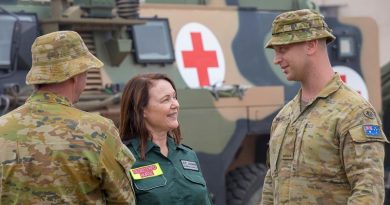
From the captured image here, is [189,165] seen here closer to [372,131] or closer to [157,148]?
[157,148]

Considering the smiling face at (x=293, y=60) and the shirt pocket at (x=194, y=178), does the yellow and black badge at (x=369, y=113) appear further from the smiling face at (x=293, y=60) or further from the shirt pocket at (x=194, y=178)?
the shirt pocket at (x=194, y=178)

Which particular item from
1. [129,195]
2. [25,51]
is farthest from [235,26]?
[129,195]

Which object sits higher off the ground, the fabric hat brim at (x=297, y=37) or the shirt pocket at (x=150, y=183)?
the fabric hat brim at (x=297, y=37)

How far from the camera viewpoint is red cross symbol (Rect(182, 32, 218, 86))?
8594 mm

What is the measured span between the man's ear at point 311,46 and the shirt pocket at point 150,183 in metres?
0.71

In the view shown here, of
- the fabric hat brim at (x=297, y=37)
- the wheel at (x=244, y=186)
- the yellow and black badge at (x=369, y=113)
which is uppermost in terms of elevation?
the fabric hat brim at (x=297, y=37)

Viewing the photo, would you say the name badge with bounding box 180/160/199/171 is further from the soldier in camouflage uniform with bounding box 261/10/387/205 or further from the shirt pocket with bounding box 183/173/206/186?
the soldier in camouflage uniform with bounding box 261/10/387/205

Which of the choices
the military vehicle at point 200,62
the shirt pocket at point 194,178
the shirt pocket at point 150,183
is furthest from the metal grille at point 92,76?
the shirt pocket at point 150,183

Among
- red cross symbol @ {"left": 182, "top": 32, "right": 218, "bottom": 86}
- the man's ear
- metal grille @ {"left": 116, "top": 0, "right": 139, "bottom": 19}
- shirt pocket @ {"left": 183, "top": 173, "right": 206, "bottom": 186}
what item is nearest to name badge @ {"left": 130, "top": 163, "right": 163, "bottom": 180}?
shirt pocket @ {"left": 183, "top": 173, "right": 206, "bottom": 186}

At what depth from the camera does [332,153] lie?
3.67 metres

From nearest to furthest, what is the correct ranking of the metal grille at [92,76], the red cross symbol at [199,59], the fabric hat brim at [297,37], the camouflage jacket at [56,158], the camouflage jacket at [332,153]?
the camouflage jacket at [56,158] < the camouflage jacket at [332,153] < the fabric hat brim at [297,37] < the metal grille at [92,76] < the red cross symbol at [199,59]

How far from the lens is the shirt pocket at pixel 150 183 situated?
3.77 metres

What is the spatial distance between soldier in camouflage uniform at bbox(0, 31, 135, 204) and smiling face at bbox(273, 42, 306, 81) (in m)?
0.75

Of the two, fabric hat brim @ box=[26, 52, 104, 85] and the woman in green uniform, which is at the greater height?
fabric hat brim @ box=[26, 52, 104, 85]
